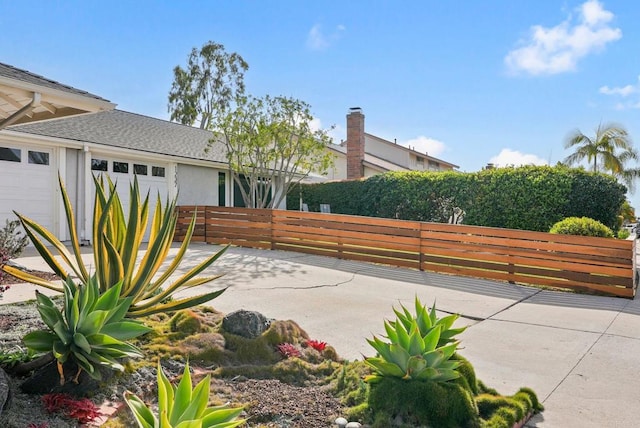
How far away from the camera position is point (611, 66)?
36.6 ft

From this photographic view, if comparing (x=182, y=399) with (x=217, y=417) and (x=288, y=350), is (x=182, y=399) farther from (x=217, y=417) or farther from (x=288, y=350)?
(x=288, y=350)

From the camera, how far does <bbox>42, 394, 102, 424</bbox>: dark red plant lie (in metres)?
2.33

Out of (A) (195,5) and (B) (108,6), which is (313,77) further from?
(B) (108,6)

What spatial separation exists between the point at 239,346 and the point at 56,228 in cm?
1000

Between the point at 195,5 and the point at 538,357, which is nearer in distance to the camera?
the point at 538,357

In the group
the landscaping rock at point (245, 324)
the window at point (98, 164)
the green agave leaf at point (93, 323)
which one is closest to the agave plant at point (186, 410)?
the green agave leaf at point (93, 323)

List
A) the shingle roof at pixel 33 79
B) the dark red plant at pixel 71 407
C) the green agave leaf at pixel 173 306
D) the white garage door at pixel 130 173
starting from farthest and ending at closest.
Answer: the white garage door at pixel 130 173, the shingle roof at pixel 33 79, the green agave leaf at pixel 173 306, the dark red plant at pixel 71 407

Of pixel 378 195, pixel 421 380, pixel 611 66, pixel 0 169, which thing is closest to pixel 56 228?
pixel 0 169

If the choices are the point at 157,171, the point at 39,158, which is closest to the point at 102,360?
the point at 39,158

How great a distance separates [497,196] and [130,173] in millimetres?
10864

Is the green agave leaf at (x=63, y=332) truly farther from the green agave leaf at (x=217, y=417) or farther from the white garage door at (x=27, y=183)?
the white garage door at (x=27, y=183)

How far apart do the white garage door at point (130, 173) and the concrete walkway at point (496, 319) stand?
3.79 meters

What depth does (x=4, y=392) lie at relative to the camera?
2244mm

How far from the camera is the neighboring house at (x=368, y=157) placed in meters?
20.9
